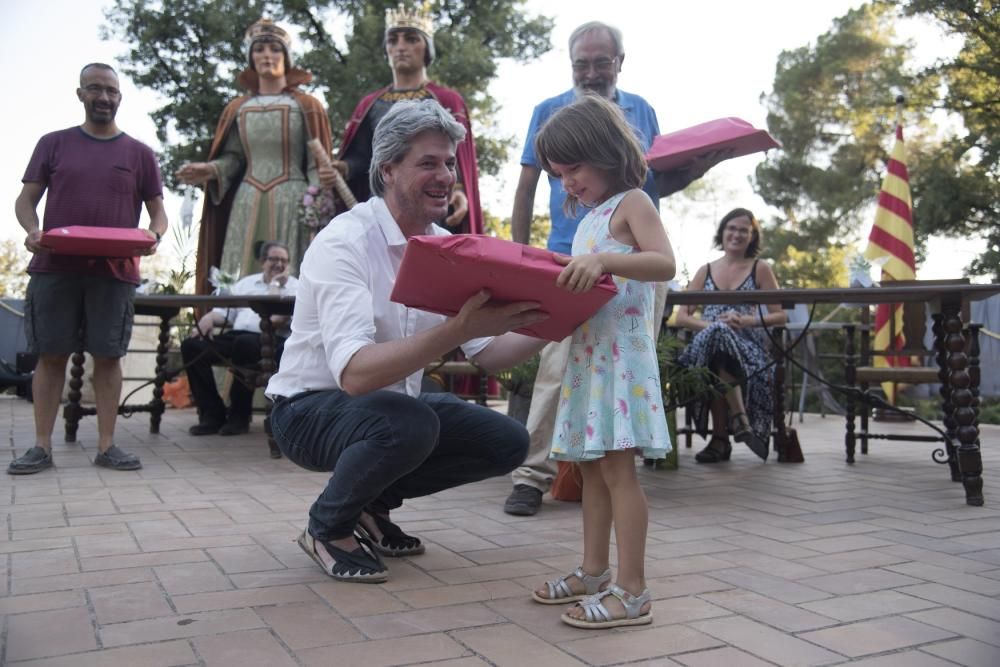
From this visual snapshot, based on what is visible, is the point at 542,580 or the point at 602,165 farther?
the point at 542,580

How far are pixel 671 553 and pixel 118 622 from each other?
143cm

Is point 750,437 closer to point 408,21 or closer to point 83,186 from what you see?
point 408,21

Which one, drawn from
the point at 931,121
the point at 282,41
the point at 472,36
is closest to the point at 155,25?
the point at 472,36

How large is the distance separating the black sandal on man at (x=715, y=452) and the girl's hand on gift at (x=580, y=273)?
9.91ft

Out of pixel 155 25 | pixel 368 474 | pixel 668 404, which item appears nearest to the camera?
Answer: pixel 368 474

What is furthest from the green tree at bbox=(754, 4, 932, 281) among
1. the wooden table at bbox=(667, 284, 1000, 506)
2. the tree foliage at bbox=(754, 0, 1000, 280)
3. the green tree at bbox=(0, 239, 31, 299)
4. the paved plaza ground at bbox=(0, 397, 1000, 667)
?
the paved plaza ground at bbox=(0, 397, 1000, 667)

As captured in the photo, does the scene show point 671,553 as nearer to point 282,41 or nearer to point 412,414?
point 412,414

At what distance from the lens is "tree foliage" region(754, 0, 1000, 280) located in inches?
483

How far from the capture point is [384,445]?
83.0 inches

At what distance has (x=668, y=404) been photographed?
3910 millimetres

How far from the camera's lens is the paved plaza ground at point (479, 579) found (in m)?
1.70

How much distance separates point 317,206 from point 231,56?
11247 mm

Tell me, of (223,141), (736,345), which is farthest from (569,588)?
(223,141)

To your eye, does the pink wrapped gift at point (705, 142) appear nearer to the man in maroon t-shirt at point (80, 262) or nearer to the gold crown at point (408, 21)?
the man in maroon t-shirt at point (80, 262)
